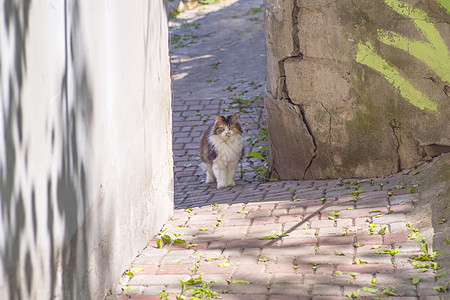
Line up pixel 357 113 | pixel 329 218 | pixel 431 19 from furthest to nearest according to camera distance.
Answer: pixel 357 113 → pixel 431 19 → pixel 329 218

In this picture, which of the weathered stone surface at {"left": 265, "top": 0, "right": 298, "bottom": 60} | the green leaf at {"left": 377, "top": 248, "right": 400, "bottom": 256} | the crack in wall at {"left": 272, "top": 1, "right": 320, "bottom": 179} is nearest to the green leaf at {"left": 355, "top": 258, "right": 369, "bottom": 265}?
the green leaf at {"left": 377, "top": 248, "right": 400, "bottom": 256}

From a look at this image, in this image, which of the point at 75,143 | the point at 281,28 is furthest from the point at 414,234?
the point at 281,28

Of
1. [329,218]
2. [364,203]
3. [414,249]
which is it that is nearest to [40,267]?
[414,249]

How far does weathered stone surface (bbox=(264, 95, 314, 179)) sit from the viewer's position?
637cm

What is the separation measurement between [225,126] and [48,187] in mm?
4794

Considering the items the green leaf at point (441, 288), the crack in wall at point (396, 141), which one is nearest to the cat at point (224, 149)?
the crack in wall at point (396, 141)

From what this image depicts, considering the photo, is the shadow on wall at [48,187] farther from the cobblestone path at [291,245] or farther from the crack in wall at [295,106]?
the crack in wall at [295,106]

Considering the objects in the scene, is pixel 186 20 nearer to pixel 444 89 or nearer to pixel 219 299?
pixel 444 89

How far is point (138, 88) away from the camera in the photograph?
4.18 m

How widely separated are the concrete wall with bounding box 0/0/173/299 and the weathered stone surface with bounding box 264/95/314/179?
2.12 metres

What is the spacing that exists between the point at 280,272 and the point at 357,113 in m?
2.66

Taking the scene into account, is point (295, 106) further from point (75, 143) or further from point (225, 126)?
point (75, 143)

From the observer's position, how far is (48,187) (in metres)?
2.70

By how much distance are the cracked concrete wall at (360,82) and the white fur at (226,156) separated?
105 centimetres
